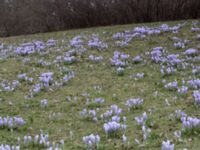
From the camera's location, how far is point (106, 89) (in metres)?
7.75

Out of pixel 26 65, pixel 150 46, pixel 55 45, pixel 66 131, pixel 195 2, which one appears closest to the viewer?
pixel 66 131

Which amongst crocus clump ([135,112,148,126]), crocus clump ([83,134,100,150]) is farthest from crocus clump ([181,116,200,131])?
crocus clump ([83,134,100,150])

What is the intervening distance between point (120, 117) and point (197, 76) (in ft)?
8.83

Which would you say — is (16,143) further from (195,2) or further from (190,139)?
(195,2)

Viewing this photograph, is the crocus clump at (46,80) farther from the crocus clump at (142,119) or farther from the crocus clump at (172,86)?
the crocus clump at (142,119)

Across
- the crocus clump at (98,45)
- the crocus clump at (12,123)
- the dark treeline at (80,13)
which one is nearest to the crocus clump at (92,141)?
the crocus clump at (12,123)

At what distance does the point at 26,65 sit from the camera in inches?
417

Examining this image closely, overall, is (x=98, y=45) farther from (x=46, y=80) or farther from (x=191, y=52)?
(x=46, y=80)

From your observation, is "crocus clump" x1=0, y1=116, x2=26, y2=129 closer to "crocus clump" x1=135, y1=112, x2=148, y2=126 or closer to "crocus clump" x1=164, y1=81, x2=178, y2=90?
"crocus clump" x1=135, y1=112, x2=148, y2=126

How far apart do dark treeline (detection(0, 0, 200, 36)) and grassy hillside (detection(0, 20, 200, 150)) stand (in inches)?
96.5

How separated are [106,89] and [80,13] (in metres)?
10.3

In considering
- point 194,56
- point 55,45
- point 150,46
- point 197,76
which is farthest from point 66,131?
point 55,45

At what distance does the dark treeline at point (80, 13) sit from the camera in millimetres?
16172

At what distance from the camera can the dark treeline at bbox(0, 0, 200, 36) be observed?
53.1 ft
